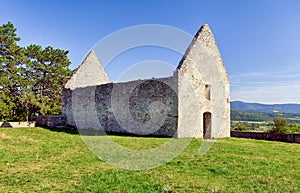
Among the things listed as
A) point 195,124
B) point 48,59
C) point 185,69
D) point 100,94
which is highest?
point 48,59

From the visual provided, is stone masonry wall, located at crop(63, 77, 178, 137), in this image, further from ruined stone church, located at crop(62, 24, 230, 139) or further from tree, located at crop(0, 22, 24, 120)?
tree, located at crop(0, 22, 24, 120)

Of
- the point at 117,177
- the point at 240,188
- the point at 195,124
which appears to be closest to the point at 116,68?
the point at 195,124

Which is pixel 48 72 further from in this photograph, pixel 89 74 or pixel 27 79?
pixel 89 74

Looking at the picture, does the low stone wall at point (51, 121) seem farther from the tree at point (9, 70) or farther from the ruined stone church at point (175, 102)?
the tree at point (9, 70)

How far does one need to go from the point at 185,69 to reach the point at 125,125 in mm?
5794

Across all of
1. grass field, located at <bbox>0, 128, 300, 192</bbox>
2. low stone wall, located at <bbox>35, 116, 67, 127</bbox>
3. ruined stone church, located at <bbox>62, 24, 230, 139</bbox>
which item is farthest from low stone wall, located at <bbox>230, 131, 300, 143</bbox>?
low stone wall, located at <bbox>35, 116, 67, 127</bbox>

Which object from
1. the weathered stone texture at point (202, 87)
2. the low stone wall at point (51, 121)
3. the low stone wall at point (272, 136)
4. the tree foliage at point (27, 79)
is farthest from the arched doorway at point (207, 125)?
the tree foliage at point (27, 79)

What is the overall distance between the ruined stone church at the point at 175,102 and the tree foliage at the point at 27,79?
10197mm

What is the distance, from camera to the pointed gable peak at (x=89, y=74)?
2355 centimetres

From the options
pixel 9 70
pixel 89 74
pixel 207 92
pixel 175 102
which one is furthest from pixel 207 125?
pixel 9 70

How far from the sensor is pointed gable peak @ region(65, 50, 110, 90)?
23.5m

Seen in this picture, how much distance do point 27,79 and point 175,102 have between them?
71.1 ft

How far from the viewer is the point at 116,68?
1584cm

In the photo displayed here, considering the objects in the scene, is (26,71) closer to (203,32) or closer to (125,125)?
(125,125)
